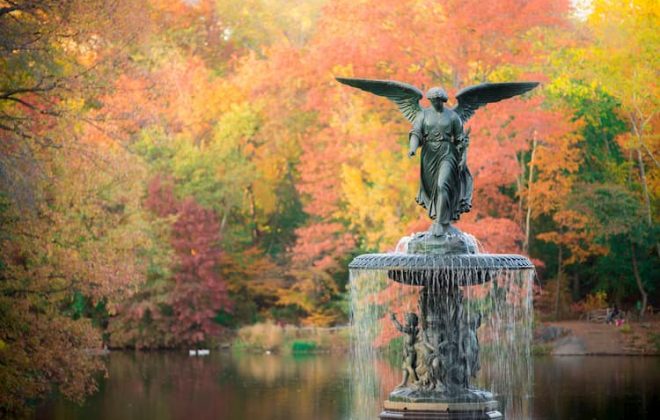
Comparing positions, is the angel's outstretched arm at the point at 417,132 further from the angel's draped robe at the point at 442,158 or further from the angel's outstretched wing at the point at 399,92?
the angel's outstretched wing at the point at 399,92

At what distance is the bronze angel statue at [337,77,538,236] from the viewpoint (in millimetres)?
18422

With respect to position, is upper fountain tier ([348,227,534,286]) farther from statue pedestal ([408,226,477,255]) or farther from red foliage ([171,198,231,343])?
red foliage ([171,198,231,343])

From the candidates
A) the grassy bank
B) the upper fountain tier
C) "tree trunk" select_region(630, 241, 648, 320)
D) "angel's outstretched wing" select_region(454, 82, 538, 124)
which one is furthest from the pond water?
"angel's outstretched wing" select_region(454, 82, 538, 124)

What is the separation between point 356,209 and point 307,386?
1080 cm

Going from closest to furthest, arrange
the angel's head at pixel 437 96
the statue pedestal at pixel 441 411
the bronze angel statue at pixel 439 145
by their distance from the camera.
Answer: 1. the statue pedestal at pixel 441 411
2. the angel's head at pixel 437 96
3. the bronze angel statue at pixel 439 145

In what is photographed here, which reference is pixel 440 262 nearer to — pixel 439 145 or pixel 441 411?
pixel 439 145

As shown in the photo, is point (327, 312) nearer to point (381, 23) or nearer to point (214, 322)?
point (214, 322)

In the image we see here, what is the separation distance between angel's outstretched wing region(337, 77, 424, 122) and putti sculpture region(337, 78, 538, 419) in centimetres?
1

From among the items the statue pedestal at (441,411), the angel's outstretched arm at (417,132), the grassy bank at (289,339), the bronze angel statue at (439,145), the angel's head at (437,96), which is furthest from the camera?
the grassy bank at (289,339)

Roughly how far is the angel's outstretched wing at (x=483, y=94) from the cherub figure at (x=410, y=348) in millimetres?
2724

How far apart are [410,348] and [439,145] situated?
265cm

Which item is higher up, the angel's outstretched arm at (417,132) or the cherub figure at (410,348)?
the angel's outstretched arm at (417,132)

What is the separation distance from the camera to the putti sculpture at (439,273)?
1805cm

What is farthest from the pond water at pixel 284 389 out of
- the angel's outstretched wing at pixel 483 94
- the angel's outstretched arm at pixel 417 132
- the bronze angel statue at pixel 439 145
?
the angel's outstretched arm at pixel 417 132
